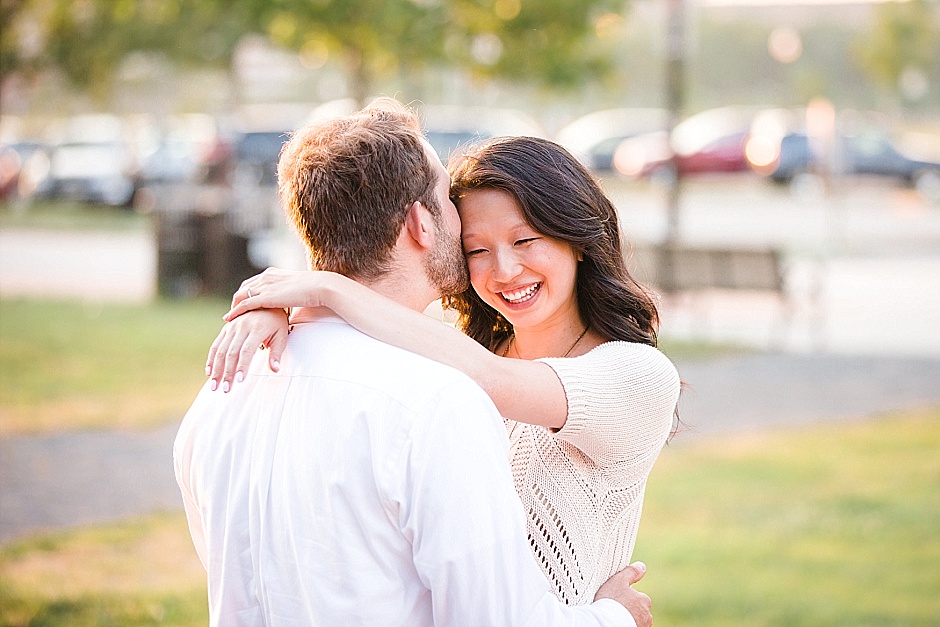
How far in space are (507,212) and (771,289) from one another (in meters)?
9.79

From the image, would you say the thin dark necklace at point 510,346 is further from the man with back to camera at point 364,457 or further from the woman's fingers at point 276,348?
the woman's fingers at point 276,348

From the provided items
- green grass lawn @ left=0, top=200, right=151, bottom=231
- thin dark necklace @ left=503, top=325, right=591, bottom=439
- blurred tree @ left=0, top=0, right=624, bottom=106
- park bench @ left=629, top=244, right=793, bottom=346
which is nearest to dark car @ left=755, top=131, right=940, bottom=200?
green grass lawn @ left=0, top=200, right=151, bottom=231

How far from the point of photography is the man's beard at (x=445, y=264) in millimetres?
2377

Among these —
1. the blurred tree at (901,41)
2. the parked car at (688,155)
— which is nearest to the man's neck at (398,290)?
the parked car at (688,155)

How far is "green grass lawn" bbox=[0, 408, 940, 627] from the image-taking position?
210 inches

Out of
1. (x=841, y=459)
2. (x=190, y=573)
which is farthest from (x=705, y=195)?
(x=190, y=573)

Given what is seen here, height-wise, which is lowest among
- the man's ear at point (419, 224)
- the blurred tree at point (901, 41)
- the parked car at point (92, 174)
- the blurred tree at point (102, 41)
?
the man's ear at point (419, 224)

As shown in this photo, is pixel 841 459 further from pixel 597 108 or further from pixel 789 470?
pixel 597 108

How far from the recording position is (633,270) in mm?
8883

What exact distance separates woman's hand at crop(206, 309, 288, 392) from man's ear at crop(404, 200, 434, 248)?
29 cm

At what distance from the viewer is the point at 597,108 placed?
53.2m

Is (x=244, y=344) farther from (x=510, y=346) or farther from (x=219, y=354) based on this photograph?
(x=510, y=346)

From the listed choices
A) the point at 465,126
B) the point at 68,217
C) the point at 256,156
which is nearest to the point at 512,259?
the point at 465,126

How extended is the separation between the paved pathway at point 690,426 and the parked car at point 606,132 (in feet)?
64.2
